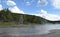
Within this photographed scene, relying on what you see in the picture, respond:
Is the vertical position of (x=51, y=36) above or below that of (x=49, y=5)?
below

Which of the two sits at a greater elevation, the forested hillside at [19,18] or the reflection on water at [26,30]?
the forested hillside at [19,18]

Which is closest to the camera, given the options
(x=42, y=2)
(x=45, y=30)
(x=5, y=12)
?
(x=42, y=2)

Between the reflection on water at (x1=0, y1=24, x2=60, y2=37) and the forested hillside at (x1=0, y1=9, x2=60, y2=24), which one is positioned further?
the reflection on water at (x1=0, y1=24, x2=60, y2=37)

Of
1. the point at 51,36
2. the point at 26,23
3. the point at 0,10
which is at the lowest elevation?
the point at 51,36

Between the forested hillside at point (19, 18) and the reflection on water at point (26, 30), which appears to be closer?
the forested hillside at point (19, 18)

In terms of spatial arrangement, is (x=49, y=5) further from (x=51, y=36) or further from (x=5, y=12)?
(x=5, y=12)

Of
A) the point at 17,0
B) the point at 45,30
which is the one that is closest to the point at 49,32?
the point at 45,30

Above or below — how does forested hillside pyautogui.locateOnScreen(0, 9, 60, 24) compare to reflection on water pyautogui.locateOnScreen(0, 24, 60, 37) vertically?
above

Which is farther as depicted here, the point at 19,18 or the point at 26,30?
the point at 26,30

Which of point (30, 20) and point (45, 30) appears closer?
point (30, 20)

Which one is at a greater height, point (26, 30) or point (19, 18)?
point (19, 18)

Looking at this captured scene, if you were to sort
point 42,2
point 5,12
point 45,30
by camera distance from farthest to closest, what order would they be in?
point 45,30, point 5,12, point 42,2
